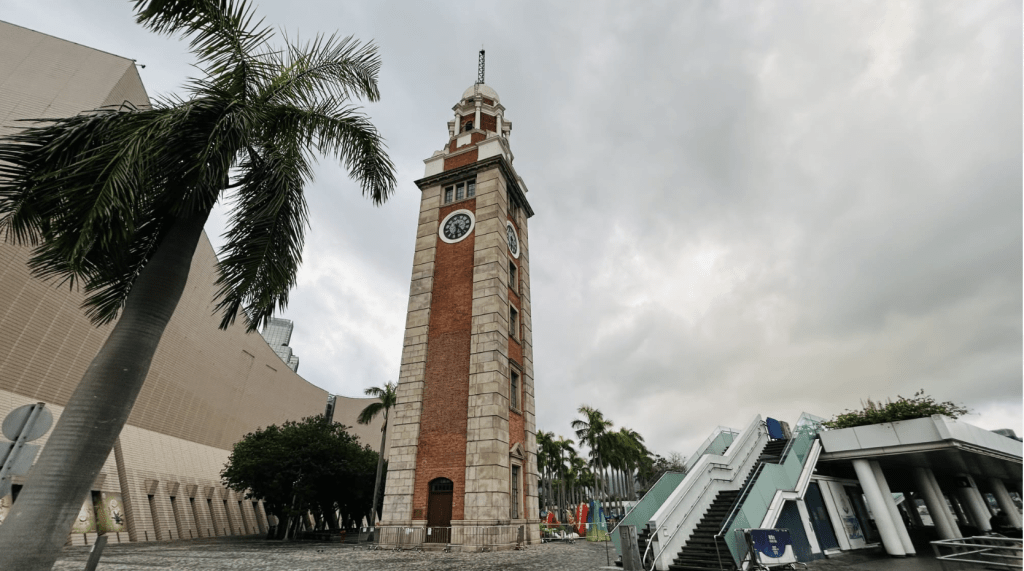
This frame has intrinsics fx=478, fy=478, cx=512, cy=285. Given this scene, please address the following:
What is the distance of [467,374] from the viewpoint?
2138 centimetres

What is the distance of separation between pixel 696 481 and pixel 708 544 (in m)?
2.04

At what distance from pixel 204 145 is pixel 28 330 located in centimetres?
2825

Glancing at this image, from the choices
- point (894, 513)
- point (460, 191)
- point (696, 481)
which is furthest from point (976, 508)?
point (460, 191)

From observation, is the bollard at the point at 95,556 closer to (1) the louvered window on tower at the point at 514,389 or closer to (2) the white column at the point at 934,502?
(1) the louvered window on tower at the point at 514,389

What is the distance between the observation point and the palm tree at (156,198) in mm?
4914

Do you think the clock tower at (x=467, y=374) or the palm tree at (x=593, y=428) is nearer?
the clock tower at (x=467, y=374)

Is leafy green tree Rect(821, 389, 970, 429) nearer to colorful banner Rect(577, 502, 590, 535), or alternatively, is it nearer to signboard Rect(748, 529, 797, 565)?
signboard Rect(748, 529, 797, 565)

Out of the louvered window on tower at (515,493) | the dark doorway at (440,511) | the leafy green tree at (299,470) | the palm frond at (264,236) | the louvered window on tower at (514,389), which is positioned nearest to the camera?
the palm frond at (264,236)

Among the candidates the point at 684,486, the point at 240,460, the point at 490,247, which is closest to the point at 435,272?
the point at 490,247

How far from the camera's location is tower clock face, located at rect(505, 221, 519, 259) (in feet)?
88.2

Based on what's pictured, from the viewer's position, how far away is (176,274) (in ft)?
19.6

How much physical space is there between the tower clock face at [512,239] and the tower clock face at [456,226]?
2106 millimetres

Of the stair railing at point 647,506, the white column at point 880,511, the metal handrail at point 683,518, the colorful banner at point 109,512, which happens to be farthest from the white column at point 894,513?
the colorful banner at point 109,512

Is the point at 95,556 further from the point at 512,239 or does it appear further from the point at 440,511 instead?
the point at 512,239
